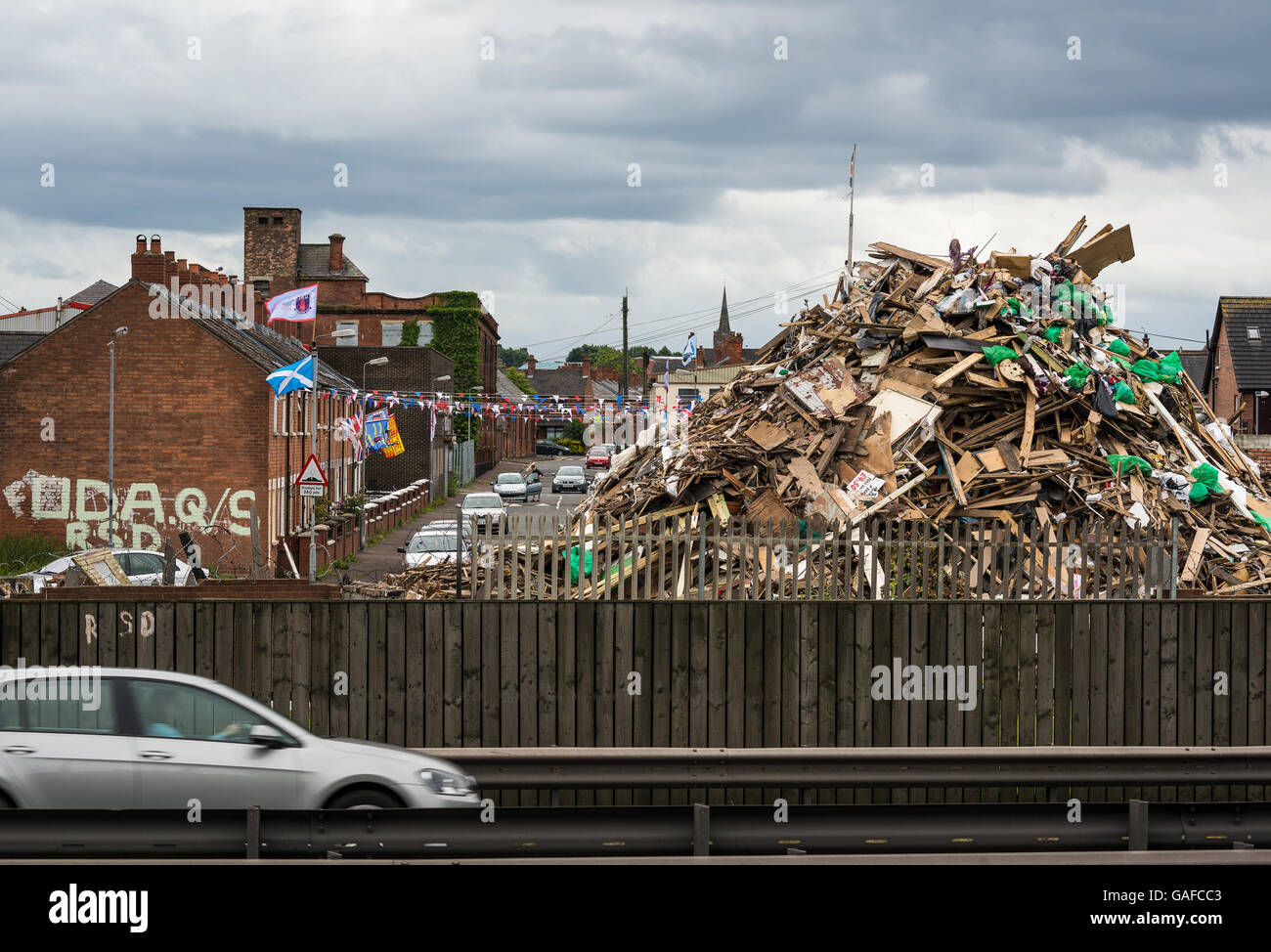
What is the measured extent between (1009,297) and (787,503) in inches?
239

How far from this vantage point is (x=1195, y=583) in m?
15.9

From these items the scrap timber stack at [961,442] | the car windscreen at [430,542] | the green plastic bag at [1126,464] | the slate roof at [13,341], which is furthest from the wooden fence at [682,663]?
the slate roof at [13,341]

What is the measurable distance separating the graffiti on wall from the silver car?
28196 mm

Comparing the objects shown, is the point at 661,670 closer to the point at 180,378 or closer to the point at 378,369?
the point at 180,378

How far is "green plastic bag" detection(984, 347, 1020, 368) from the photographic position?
18.2m

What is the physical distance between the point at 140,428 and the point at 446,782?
98.5 feet

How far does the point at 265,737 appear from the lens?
915cm

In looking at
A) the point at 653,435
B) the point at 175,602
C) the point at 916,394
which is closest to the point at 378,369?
the point at 653,435

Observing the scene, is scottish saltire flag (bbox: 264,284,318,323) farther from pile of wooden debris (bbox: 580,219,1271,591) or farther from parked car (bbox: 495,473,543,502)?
parked car (bbox: 495,473,543,502)

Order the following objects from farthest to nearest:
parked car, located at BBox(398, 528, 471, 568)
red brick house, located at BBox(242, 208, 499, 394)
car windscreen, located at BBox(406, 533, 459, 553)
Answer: red brick house, located at BBox(242, 208, 499, 394), car windscreen, located at BBox(406, 533, 459, 553), parked car, located at BBox(398, 528, 471, 568)

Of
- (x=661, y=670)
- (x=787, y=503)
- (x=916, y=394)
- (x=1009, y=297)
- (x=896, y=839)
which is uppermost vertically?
(x=1009, y=297)

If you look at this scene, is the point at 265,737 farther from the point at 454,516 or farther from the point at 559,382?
the point at 559,382

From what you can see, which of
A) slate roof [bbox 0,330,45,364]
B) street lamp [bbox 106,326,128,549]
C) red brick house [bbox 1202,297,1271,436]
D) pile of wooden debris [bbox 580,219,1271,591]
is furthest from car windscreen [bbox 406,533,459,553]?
red brick house [bbox 1202,297,1271,436]

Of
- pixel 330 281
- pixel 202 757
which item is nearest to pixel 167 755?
pixel 202 757
